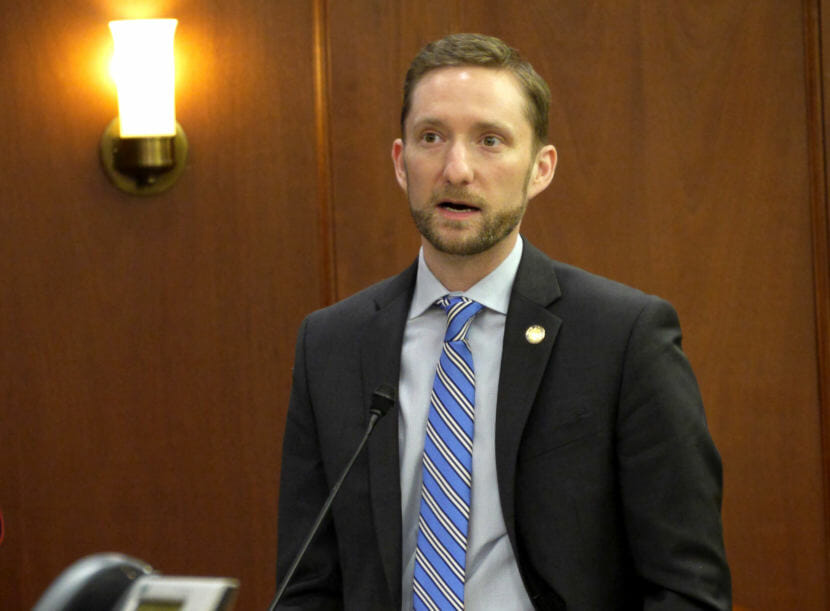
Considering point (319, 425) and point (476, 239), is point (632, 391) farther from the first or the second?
point (319, 425)

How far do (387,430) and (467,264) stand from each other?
29 centimetres

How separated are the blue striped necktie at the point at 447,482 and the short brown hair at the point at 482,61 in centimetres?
38

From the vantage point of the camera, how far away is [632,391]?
5.81 ft

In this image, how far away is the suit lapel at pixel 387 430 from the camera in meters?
1.81

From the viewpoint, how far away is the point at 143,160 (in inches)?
110

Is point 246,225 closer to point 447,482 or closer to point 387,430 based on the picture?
point 387,430

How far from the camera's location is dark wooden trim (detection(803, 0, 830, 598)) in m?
2.72

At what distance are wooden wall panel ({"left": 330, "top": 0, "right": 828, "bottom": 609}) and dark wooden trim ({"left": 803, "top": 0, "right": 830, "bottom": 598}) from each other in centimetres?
2

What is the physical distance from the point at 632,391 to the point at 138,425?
4.90ft

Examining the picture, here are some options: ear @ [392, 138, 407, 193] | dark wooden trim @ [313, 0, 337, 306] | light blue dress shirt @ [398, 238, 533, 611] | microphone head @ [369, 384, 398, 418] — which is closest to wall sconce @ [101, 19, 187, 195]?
dark wooden trim @ [313, 0, 337, 306]

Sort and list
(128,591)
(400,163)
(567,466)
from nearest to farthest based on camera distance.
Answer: (128,591), (567,466), (400,163)

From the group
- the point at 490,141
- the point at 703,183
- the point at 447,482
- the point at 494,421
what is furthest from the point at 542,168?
the point at 703,183

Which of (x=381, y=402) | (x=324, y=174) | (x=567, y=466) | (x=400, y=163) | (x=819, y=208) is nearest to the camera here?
(x=381, y=402)

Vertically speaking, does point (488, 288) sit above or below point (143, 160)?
below
